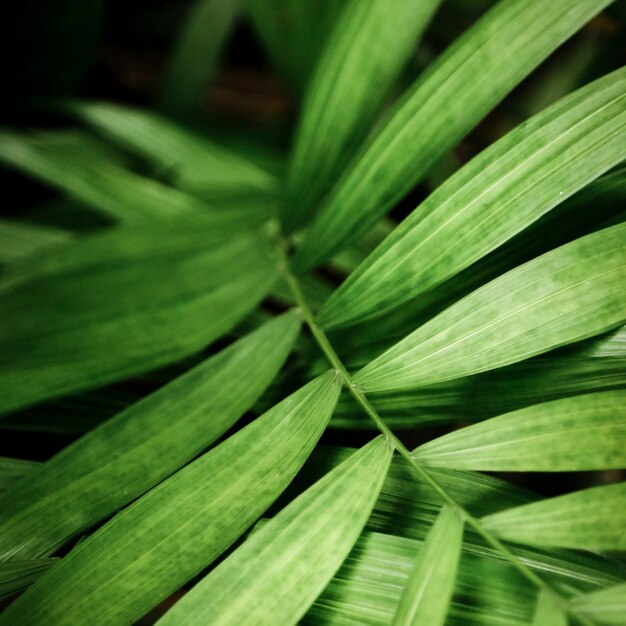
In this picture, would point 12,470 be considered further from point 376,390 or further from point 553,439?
point 553,439

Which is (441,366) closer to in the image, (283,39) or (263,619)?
(263,619)

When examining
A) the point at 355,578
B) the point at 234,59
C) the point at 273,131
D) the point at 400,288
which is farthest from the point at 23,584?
the point at 234,59

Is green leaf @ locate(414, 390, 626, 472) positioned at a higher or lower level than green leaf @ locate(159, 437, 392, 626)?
higher

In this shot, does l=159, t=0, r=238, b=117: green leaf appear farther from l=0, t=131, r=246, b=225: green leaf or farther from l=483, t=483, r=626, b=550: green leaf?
l=483, t=483, r=626, b=550: green leaf

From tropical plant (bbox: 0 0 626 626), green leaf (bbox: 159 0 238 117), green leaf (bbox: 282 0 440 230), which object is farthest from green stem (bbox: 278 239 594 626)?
green leaf (bbox: 159 0 238 117)

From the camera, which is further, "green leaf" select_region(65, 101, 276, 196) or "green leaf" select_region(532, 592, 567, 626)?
"green leaf" select_region(65, 101, 276, 196)

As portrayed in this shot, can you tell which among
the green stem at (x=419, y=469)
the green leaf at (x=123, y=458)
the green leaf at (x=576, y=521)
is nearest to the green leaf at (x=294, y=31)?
the green stem at (x=419, y=469)
